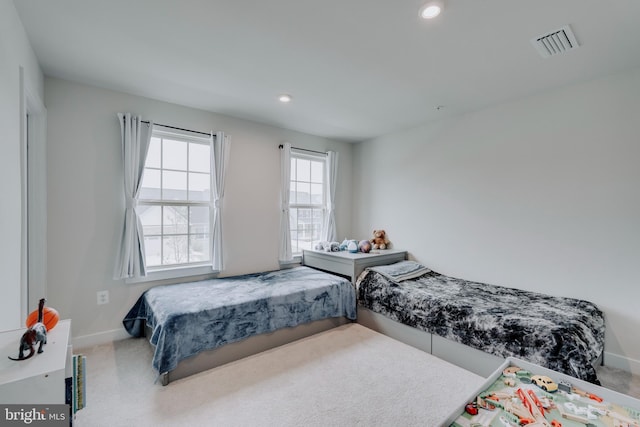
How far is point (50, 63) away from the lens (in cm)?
221

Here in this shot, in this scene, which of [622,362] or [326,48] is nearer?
[326,48]

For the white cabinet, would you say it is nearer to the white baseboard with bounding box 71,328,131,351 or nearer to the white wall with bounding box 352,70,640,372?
the white baseboard with bounding box 71,328,131,351

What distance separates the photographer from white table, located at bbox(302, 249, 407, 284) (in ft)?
10.9

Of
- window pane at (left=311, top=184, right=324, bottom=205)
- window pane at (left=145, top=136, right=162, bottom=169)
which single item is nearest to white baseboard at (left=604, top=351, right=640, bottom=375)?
window pane at (left=311, top=184, right=324, bottom=205)

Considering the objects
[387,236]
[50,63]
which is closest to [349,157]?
[387,236]

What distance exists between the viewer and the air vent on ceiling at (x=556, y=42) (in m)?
1.82

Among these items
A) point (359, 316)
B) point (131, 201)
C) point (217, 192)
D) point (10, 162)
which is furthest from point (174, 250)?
point (359, 316)

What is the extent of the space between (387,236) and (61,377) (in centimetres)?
Answer: 367

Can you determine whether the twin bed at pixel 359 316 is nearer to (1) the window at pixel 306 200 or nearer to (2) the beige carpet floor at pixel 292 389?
(2) the beige carpet floor at pixel 292 389

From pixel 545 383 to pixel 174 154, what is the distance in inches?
137

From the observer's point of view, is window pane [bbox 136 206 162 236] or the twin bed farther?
window pane [bbox 136 206 162 236]

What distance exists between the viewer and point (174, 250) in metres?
3.07

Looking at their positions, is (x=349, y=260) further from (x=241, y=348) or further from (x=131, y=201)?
(x=131, y=201)

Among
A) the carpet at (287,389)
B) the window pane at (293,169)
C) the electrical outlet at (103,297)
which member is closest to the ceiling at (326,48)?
the window pane at (293,169)
